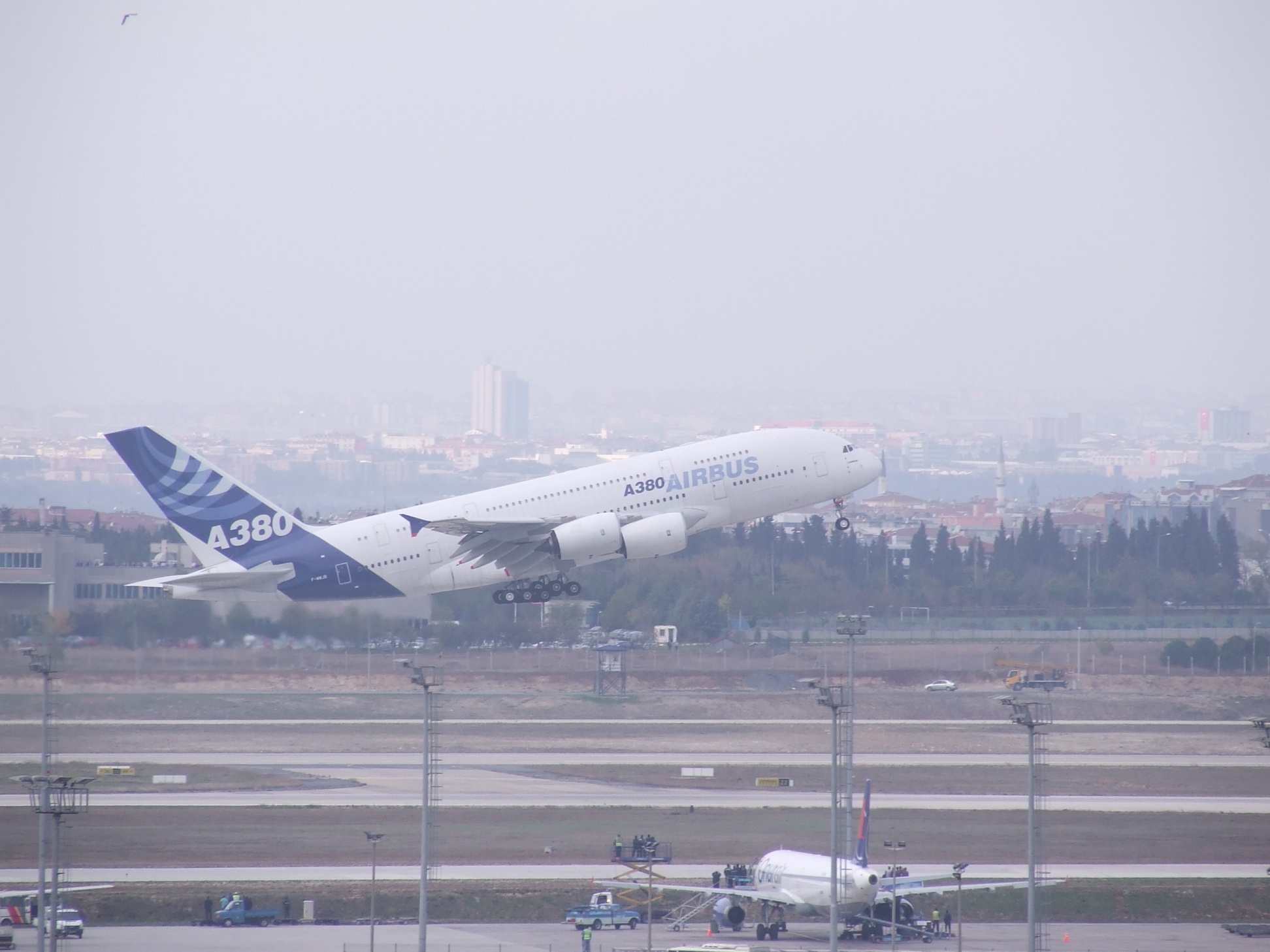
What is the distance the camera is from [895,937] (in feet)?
123

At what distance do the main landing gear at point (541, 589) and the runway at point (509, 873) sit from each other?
13.2m

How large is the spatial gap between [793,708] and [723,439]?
17619mm

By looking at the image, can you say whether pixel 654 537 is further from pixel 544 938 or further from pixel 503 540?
pixel 544 938

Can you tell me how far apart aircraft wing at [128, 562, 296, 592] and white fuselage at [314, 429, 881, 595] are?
1890 mm

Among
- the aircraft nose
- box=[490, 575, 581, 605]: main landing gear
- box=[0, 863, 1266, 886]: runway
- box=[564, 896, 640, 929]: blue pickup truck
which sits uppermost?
the aircraft nose

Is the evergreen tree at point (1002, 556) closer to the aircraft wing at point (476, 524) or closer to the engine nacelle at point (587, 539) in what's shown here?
the engine nacelle at point (587, 539)

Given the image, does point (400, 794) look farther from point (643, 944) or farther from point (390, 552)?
point (643, 944)

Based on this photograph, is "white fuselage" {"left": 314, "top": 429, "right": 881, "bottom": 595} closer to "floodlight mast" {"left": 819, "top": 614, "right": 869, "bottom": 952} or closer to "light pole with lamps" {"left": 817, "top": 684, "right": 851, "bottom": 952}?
"floodlight mast" {"left": 819, "top": 614, "right": 869, "bottom": 952}

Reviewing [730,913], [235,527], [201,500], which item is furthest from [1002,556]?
[730,913]

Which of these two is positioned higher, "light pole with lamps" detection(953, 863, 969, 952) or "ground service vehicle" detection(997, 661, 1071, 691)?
"ground service vehicle" detection(997, 661, 1071, 691)

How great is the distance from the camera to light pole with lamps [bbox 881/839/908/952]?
36.4 m

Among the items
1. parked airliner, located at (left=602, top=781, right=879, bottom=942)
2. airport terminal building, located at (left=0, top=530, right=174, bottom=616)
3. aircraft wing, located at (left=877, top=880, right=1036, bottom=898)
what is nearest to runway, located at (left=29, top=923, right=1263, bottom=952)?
parked airliner, located at (left=602, top=781, right=879, bottom=942)

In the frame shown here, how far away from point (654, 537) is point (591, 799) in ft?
27.9

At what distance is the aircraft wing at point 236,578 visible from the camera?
53.2 metres
